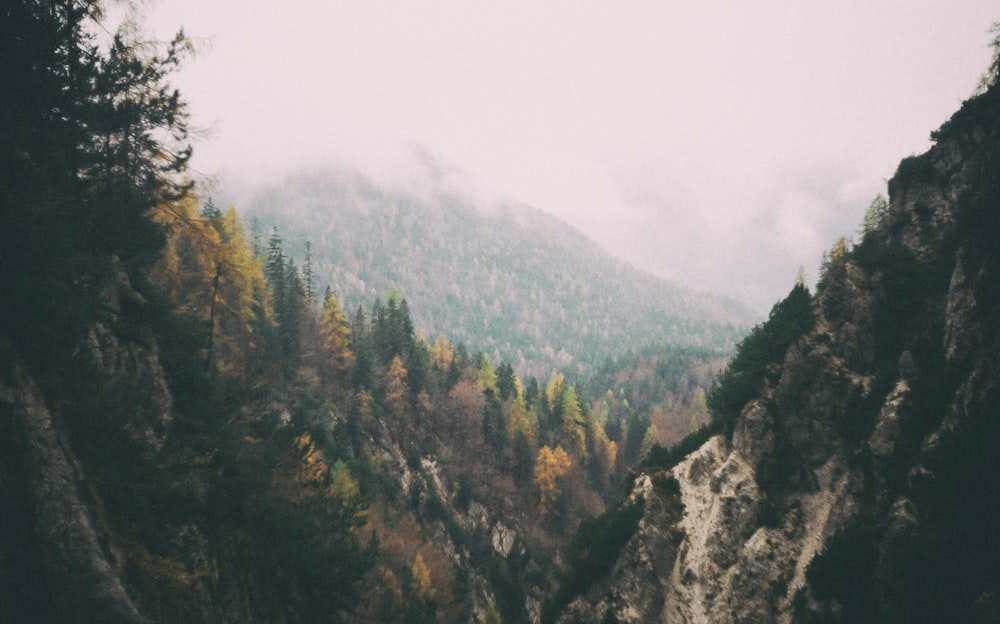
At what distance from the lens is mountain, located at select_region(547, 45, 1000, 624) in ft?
55.4

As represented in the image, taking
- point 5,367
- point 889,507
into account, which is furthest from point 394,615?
point 889,507

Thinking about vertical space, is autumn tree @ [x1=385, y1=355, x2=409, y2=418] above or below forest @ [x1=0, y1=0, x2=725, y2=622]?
above

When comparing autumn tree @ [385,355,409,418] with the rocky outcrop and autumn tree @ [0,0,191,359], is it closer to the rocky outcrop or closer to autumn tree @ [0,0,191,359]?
autumn tree @ [0,0,191,359]

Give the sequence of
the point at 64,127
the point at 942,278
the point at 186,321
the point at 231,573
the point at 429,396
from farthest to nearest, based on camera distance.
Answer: the point at 429,396 < the point at 942,278 < the point at 186,321 < the point at 231,573 < the point at 64,127

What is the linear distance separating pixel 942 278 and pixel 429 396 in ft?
201

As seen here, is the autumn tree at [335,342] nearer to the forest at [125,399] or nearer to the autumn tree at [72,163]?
the forest at [125,399]

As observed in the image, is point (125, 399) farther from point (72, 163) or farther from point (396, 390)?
point (396, 390)

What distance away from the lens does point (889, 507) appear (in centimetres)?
2106

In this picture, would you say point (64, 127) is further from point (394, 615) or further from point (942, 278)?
point (942, 278)

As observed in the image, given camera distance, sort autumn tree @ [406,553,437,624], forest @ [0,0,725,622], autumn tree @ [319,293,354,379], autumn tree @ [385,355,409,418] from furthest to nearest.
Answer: autumn tree @ [385,355,409,418] → autumn tree @ [319,293,354,379] → autumn tree @ [406,553,437,624] → forest @ [0,0,725,622]

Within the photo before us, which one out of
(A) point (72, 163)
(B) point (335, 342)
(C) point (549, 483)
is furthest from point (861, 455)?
(B) point (335, 342)

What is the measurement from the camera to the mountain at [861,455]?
1689 cm

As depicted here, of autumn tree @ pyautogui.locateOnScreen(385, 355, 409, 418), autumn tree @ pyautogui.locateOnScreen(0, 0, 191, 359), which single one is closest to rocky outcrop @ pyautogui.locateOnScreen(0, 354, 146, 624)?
autumn tree @ pyautogui.locateOnScreen(0, 0, 191, 359)

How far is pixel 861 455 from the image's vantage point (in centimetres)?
2459
